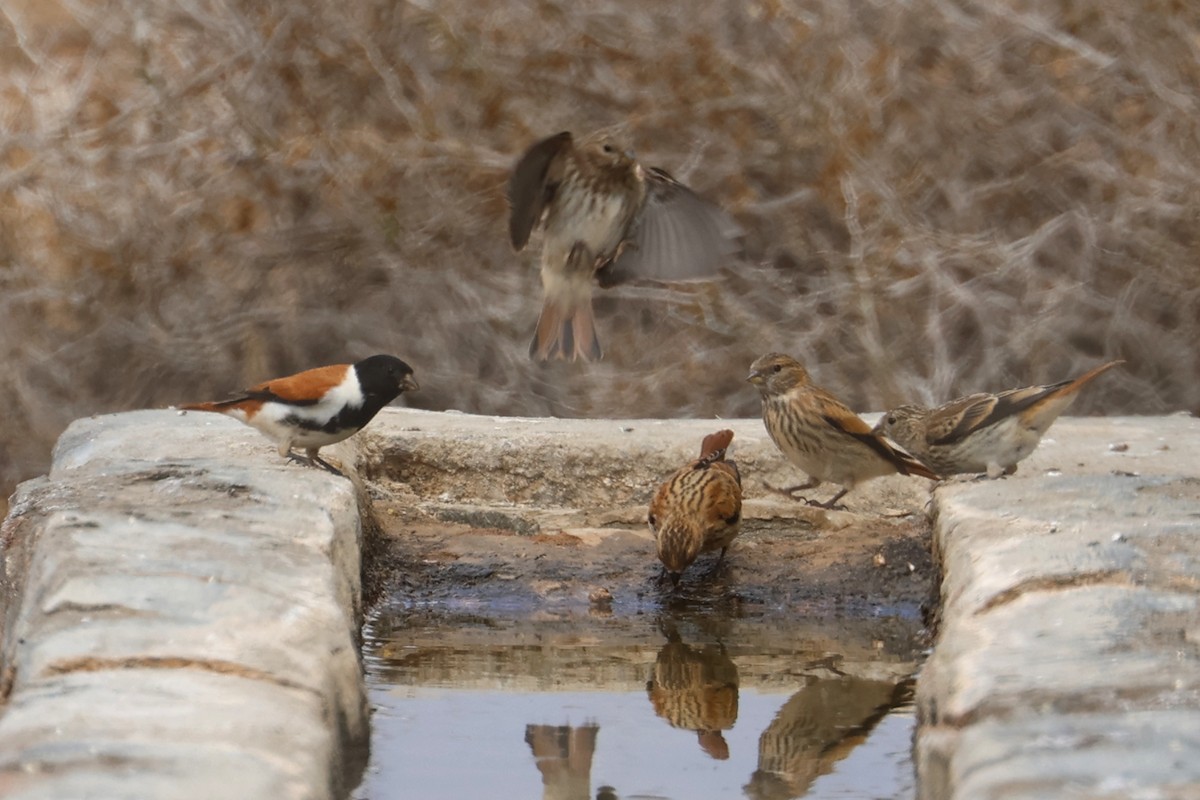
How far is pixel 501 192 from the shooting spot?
10.8 metres

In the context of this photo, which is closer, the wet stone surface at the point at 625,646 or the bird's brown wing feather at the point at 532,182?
the wet stone surface at the point at 625,646

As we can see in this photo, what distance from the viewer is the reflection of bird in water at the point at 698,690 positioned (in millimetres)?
4551

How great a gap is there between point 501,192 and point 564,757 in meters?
6.82

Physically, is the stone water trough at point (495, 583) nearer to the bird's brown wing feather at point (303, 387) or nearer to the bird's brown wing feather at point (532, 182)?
the bird's brown wing feather at point (303, 387)

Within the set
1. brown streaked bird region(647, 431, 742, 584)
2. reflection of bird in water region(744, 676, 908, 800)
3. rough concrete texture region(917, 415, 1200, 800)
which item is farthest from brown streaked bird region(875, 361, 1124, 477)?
reflection of bird in water region(744, 676, 908, 800)

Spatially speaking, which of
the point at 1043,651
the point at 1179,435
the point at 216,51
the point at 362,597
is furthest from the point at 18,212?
the point at 1043,651

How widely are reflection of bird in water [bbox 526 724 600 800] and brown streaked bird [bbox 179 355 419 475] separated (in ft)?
5.05

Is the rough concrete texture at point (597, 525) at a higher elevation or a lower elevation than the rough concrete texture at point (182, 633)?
higher

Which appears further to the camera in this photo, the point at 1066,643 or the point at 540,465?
the point at 540,465

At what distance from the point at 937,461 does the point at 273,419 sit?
2.22 metres

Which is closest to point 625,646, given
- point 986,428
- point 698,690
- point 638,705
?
point 698,690

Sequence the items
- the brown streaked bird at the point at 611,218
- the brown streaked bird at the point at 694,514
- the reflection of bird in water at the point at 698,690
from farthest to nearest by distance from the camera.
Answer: the brown streaked bird at the point at 611,218 < the brown streaked bird at the point at 694,514 < the reflection of bird in water at the point at 698,690

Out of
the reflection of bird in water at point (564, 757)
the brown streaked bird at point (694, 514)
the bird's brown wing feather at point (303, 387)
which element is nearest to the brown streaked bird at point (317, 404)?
the bird's brown wing feather at point (303, 387)

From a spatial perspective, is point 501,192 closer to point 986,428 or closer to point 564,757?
point 986,428
